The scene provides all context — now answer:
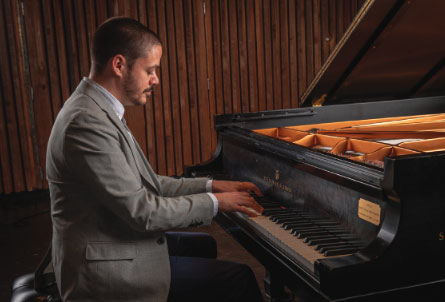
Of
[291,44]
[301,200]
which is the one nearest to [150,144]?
[291,44]

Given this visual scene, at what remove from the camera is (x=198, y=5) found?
18.9 feet

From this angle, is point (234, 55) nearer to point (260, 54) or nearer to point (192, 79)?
point (260, 54)

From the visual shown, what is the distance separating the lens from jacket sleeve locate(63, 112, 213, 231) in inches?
53.6

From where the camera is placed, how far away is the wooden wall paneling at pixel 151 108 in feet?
18.2

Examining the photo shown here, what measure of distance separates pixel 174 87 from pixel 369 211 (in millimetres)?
4715

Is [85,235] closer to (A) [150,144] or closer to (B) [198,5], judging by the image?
(A) [150,144]

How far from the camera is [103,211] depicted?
146 cm

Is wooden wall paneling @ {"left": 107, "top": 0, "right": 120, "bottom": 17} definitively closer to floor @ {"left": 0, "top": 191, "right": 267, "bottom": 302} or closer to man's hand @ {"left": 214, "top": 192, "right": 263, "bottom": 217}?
floor @ {"left": 0, "top": 191, "right": 267, "bottom": 302}

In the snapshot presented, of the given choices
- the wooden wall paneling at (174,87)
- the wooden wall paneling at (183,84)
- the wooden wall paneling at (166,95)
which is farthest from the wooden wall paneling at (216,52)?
the wooden wall paneling at (166,95)

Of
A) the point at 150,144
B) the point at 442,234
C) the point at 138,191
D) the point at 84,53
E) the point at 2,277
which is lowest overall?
the point at 2,277

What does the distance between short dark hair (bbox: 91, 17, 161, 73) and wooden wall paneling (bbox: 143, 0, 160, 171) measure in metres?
4.21

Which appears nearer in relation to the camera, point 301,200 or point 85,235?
point 85,235

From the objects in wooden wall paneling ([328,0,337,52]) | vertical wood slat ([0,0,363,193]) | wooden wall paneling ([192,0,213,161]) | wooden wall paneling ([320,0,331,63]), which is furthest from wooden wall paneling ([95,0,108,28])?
wooden wall paneling ([328,0,337,52])

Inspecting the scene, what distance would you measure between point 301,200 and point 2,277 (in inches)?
103
